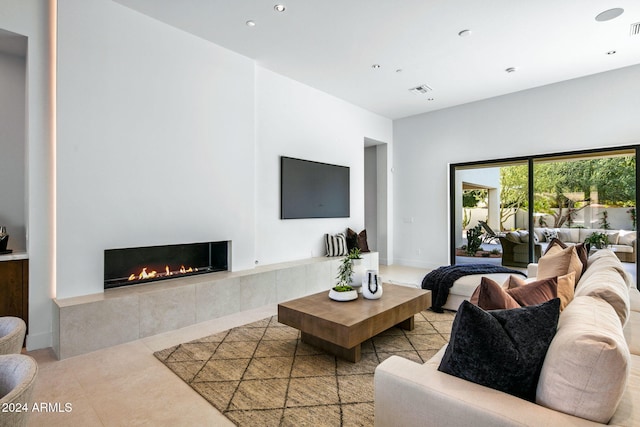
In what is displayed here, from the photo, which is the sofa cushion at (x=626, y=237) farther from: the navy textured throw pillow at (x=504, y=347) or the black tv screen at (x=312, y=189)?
the navy textured throw pillow at (x=504, y=347)

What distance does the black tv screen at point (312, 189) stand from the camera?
5090 millimetres

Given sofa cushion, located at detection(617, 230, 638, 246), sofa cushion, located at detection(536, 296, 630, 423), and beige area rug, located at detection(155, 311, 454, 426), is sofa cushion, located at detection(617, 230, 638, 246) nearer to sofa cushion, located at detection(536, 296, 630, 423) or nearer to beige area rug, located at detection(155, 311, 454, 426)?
beige area rug, located at detection(155, 311, 454, 426)

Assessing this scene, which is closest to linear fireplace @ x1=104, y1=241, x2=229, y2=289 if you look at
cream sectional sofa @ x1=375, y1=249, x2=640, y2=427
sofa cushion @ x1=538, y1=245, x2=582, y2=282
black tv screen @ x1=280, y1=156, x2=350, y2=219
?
black tv screen @ x1=280, y1=156, x2=350, y2=219

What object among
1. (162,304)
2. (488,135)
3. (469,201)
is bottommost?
(162,304)

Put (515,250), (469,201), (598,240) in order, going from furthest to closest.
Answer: (469,201)
(515,250)
(598,240)

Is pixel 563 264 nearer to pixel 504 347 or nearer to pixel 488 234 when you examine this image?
pixel 504 347

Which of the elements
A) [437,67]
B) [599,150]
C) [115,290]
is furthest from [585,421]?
[599,150]

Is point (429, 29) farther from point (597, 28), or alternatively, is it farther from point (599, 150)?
point (599, 150)

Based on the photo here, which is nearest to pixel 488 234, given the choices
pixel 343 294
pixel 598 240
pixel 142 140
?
pixel 598 240

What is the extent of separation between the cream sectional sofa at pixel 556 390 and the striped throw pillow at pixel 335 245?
414 cm

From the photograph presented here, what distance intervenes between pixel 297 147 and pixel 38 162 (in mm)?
3242

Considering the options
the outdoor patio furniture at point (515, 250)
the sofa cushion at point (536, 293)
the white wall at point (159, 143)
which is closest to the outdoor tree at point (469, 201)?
the outdoor patio furniture at point (515, 250)

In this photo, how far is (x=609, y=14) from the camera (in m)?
3.41

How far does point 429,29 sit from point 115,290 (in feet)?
14.1
